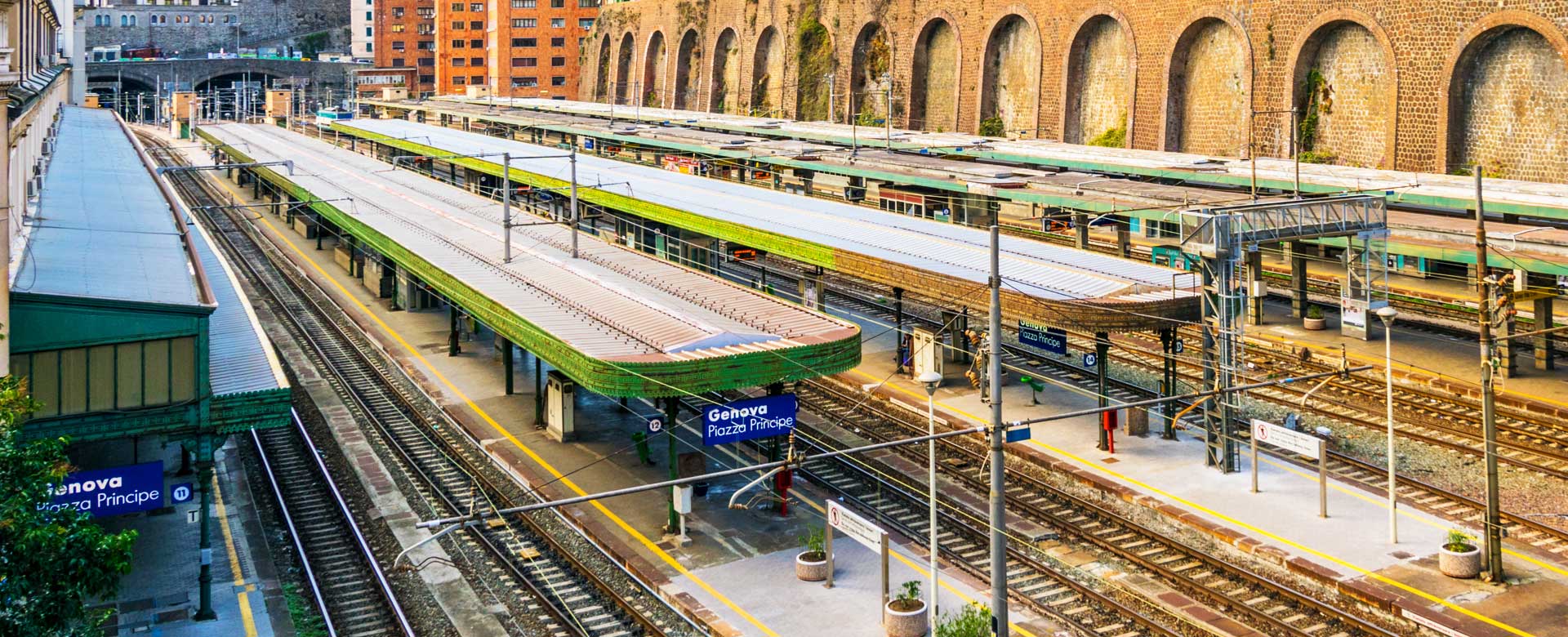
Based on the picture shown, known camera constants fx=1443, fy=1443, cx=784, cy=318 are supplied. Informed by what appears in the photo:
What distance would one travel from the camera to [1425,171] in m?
50.6

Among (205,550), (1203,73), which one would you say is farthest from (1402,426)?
(1203,73)

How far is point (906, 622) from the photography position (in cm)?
1967

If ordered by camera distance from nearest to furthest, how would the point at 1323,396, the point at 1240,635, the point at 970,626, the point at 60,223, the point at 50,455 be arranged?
the point at 50,455 < the point at 970,626 < the point at 1240,635 < the point at 60,223 < the point at 1323,396

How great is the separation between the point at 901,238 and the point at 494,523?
16.2 meters

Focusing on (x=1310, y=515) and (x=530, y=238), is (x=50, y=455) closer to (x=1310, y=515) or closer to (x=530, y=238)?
(x=1310, y=515)

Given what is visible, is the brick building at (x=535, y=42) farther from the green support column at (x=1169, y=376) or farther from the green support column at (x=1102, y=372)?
the green support column at (x=1169, y=376)

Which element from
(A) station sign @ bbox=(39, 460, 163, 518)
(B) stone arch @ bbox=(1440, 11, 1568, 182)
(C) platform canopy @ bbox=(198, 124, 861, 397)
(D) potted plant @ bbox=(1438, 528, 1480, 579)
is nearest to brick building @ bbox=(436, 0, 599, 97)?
(C) platform canopy @ bbox=(198, 124, 861, 397)

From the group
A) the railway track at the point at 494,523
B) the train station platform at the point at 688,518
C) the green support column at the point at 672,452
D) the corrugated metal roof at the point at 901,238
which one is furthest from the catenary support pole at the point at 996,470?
the corrugated metal roof at the point at 901,238

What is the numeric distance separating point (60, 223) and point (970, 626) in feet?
73.6

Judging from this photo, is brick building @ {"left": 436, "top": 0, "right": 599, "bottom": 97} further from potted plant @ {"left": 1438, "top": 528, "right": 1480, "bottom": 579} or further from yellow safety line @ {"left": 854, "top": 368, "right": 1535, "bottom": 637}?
potted plant @ {"left": 1438, "top": 528, "right": 1480, "bottom": 579}

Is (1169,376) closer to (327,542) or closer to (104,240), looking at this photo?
(327,542)

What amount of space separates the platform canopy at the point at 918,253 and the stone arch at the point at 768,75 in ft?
141

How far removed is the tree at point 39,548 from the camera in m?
14.7

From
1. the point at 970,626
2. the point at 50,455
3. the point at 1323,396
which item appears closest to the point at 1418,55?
the point at 1323,396
